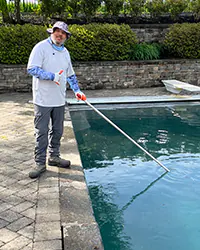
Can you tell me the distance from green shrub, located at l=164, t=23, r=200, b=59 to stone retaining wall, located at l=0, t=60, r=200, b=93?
0.34m

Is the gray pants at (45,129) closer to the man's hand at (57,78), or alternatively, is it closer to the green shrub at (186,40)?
the man's hand at (57,78)

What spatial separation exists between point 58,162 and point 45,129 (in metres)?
0.44

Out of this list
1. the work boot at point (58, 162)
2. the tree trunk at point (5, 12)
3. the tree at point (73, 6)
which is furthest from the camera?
the tree at point (73, 6)

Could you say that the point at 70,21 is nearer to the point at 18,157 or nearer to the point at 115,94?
the point at 115,94

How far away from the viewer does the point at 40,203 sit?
3020mm

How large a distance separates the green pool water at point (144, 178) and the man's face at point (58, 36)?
64.5 inches

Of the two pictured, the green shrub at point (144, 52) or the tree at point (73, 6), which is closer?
the green shrub at point (144, 52)

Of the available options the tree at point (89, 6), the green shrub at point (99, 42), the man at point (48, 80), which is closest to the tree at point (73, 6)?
the tree at point (89, 6)

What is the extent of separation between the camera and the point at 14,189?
331 centimetres

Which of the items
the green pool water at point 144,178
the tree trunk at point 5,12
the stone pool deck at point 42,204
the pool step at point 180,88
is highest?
the tree trunk at point 5,12

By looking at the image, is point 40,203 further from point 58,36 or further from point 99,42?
point 99,42

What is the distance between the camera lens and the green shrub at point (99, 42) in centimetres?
930

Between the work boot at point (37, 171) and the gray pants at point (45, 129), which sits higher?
the gray pants at point (45, 129)

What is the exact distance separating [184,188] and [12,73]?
6.11 meters
